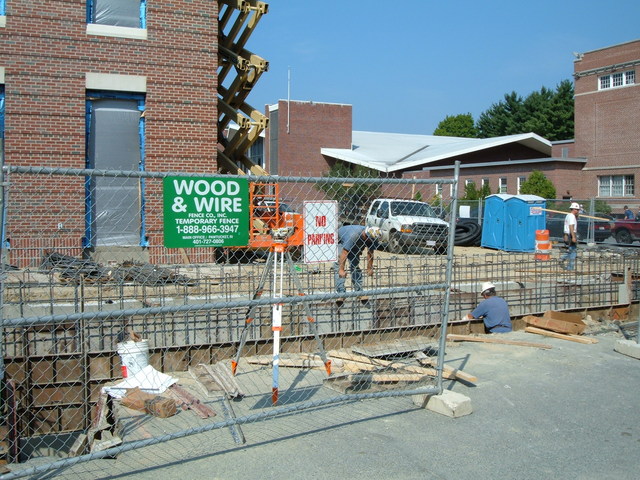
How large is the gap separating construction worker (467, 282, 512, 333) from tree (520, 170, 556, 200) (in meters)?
29.4

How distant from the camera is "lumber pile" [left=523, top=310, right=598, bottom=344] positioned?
8781mm

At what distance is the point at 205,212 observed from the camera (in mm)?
4711

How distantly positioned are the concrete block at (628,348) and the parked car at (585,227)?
18.1 meters

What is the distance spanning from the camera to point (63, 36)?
14906 millimetres

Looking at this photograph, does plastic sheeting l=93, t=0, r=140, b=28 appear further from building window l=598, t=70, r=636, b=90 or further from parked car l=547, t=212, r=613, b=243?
building window l=598, t=70, r=636, b=90

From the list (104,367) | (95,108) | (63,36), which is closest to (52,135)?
(95,108)

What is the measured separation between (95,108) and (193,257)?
4943 mm

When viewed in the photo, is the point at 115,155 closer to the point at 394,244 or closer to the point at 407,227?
the point at 394,244

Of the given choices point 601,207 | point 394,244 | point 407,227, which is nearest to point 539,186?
point 601,207

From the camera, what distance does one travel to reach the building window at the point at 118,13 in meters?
15.3

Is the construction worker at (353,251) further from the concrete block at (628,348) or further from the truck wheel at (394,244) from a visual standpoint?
the concrete block at (628,348)

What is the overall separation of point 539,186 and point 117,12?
91.4ft

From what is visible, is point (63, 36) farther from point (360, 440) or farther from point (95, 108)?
point (360, 440)

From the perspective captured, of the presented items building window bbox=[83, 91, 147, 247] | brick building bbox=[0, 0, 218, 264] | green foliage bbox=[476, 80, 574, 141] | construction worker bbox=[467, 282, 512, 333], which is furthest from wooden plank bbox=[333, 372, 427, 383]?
green foliage bbox=[476, 80, 574, 141]
